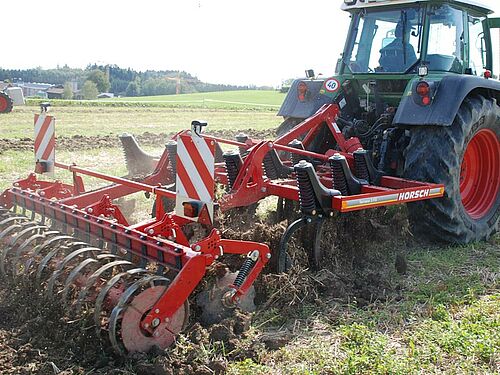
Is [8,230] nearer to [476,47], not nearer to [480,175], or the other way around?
[480,175]

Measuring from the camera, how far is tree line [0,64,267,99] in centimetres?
6333

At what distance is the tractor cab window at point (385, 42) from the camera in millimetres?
5805

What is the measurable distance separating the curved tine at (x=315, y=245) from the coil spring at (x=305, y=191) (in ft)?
0.95

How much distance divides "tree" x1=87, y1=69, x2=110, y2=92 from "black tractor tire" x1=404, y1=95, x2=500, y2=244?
233 feet

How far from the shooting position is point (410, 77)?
5.67m

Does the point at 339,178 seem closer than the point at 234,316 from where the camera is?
No

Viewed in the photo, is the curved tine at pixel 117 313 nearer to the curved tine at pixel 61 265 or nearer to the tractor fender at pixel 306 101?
the curved tine at pixel 61 265

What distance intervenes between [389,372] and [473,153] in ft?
11.7

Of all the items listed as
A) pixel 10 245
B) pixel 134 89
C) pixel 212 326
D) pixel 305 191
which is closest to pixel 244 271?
pixel 212 326

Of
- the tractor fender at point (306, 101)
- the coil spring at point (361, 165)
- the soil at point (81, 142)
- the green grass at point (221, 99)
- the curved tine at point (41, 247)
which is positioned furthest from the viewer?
the green grass at point (221, 99)

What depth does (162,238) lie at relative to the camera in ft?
11.9

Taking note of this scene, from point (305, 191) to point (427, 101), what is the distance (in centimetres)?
175

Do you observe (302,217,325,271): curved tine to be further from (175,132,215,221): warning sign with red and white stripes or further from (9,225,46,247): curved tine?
(9,225,46,247): curved tine

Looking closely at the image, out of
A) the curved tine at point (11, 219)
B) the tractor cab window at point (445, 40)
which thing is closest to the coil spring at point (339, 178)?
the tractor cab window at point (445, 40)
